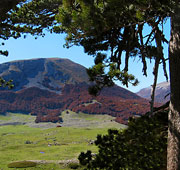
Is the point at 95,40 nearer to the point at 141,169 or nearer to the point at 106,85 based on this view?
the point at 106,85

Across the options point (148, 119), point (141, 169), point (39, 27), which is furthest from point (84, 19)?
point (39, 27)

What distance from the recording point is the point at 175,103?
663 centimetres

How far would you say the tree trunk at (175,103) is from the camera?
6.59 meters

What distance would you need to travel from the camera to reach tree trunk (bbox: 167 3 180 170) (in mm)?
6590

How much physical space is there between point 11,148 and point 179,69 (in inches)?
2791

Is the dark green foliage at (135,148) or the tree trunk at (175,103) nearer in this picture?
the tree trunk at (175,103)

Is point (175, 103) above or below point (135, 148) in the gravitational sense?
above

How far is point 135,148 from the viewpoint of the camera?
7344 millimetres

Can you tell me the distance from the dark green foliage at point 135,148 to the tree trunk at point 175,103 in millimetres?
559

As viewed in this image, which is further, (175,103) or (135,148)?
(135,148)

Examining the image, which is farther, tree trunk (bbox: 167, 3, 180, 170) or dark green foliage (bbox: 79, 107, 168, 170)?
dark green foliage (bbox: 79, 107, 168, 170)

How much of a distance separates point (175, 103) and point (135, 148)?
216cm

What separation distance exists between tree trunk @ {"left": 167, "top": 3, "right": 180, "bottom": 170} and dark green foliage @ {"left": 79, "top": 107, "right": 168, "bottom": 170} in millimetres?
559

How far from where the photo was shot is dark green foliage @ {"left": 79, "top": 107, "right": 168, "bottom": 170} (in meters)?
7.12
